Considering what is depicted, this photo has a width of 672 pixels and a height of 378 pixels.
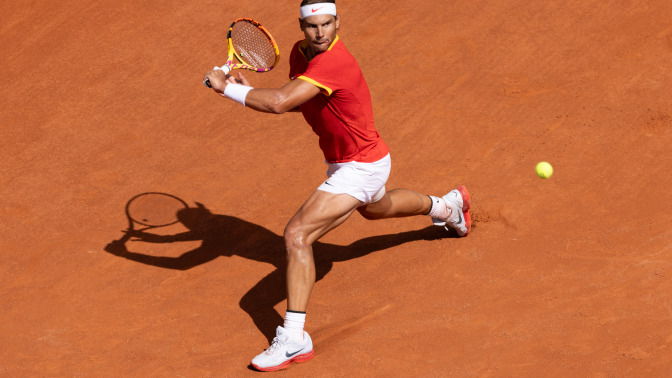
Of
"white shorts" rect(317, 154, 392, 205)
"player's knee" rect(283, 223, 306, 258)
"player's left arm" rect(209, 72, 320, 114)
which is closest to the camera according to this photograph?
"player's left arm" rect(209, 72, 320, 114)

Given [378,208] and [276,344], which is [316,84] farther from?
[276,344]

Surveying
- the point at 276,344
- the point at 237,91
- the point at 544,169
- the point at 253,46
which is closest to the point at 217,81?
the point at 237,91

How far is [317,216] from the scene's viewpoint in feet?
18.8

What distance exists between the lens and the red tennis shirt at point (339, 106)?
18.3ft

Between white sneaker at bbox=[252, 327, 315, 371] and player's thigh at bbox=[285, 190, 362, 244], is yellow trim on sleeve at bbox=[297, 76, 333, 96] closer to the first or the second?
player's thigh at bbox=[285, 190, 362, 244]

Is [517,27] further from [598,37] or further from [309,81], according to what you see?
[309,81]

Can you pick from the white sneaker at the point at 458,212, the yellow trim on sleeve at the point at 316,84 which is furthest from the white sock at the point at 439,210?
the yellow trim on sleeve at the point at 316,84

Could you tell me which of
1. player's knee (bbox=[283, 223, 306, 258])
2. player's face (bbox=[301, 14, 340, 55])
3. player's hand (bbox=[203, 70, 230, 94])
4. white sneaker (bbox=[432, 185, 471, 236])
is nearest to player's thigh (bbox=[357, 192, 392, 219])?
white sneaker (bbox=[432, 185, 471, 236])

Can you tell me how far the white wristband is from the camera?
5531 millimetres

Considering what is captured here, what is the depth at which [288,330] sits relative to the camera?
5.56 meters

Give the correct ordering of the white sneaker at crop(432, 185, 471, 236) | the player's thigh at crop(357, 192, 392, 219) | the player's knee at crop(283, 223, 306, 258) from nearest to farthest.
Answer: the player's knee at crop(283, 223, 306, 258), the player's thigh at crop(357, 192, 392, 219), the white sneaker at crop(432, 185, 471, 236)

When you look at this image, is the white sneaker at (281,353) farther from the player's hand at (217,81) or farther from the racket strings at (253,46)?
the racket strings at (253,46)

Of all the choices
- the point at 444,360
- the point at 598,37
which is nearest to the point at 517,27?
the point at 598,37

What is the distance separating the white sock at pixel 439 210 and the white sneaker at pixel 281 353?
5.53 feet
